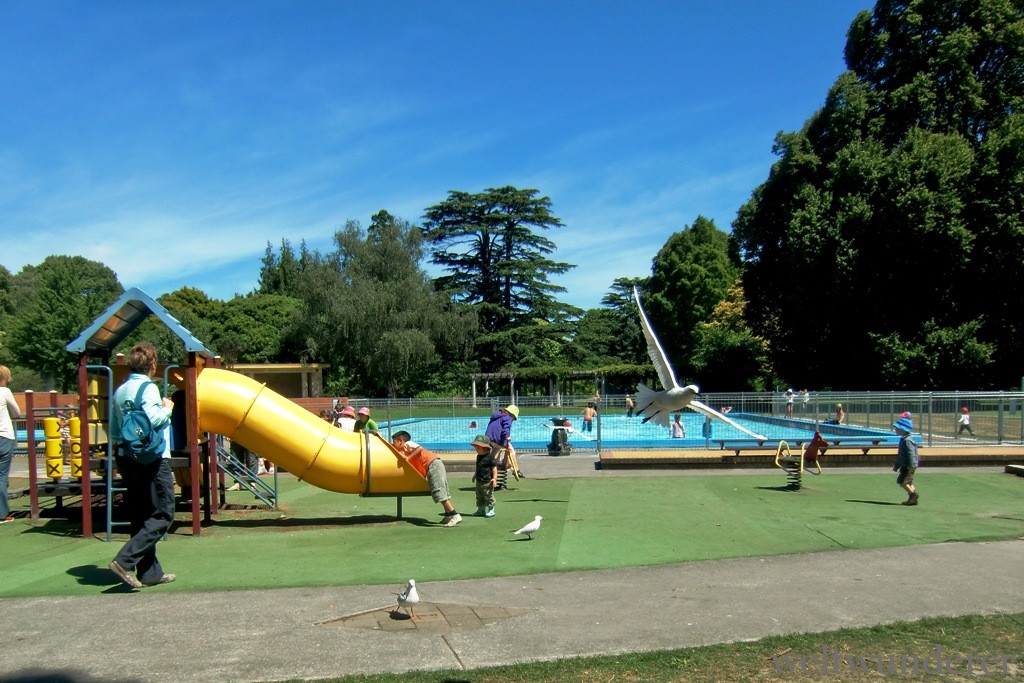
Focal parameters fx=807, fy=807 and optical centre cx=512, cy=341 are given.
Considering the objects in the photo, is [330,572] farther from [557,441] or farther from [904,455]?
[557,441]

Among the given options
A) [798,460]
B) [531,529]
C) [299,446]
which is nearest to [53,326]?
[299,446]

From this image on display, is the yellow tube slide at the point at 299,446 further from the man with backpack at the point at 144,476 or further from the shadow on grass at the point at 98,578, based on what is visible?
the man with backpack at the point at 144,476

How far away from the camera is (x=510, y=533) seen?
10.8 metres

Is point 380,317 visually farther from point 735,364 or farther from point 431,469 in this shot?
point 431,469

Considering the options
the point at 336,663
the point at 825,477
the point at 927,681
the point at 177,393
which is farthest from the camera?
the point at 825,477

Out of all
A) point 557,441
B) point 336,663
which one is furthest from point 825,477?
point 336,663

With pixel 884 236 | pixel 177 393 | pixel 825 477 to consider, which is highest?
pixel 884 236

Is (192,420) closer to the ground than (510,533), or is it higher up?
higher up

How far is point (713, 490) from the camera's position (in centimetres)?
1542

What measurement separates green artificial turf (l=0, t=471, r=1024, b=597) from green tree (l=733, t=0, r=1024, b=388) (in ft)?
72.2

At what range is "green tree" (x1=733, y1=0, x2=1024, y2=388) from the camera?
3428cm

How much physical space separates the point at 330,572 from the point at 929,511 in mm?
9375

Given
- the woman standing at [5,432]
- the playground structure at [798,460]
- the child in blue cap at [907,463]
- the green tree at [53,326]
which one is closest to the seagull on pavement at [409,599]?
the woman standing at [5,432]

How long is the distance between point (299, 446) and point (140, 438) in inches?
156
